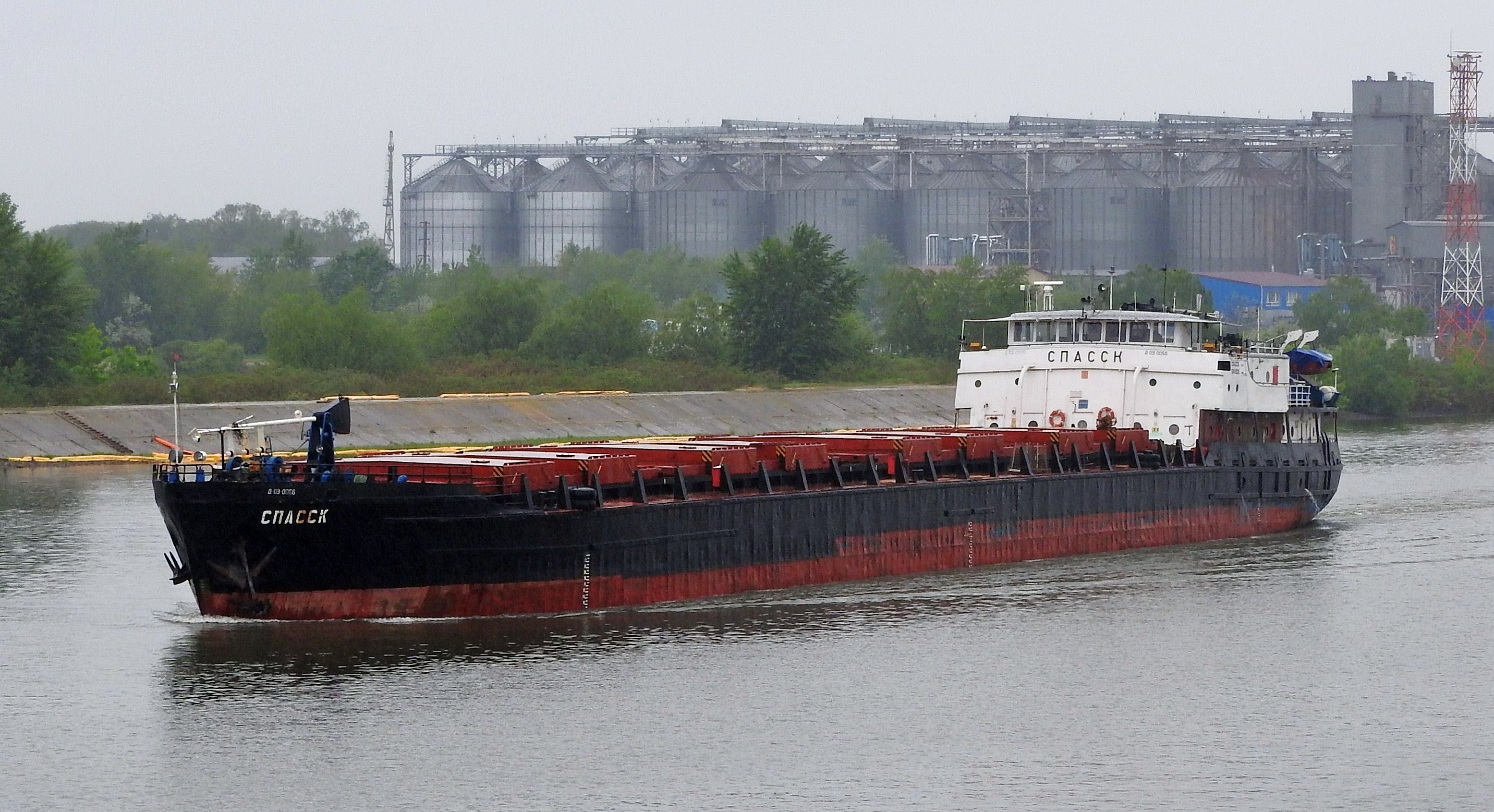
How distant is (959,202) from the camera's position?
475 ft

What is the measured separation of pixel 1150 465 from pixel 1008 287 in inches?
2368

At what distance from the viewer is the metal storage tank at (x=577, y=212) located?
152625 mm

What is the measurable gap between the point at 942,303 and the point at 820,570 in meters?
67.5

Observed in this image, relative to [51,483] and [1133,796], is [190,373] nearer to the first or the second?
[51,483]

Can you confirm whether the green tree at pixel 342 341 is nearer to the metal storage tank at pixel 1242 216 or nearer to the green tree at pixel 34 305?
the green tree at pixel 34 305

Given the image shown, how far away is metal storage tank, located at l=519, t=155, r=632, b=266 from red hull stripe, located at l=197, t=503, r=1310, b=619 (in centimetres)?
10737

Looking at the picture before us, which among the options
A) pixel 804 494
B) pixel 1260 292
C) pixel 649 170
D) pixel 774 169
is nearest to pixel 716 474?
pixel 804 494

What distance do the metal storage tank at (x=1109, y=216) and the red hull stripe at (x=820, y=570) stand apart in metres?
92.8

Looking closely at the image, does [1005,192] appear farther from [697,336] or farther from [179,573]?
[179,573]

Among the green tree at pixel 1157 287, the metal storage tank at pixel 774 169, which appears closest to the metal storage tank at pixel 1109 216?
the green tree at pixel 1157 287

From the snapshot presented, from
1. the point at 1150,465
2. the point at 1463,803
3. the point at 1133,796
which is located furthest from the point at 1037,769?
the point at 1150,465

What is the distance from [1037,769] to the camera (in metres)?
24.1

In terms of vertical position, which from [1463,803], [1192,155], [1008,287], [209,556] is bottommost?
[1463,803]

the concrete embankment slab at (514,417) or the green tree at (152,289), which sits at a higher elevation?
the green tree at (152,289)
